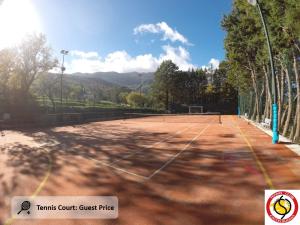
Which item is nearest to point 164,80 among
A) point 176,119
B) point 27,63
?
point 176,119

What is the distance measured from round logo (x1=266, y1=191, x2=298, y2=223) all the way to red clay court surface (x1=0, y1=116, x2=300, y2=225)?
0.99 ft

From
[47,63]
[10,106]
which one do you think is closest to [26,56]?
[47,63]

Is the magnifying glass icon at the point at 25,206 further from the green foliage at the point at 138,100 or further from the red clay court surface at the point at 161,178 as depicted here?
the green foliage at the point at 138,100

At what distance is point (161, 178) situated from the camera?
11000 millimetres

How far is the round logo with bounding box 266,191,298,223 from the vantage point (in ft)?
23.0

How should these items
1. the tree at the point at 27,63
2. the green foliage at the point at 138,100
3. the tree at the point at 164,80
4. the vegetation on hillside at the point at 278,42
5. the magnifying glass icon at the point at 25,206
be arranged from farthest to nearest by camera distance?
the green foliage at the point at 138,100 < the tree at the point at 164,80 < the tree at the point at 27,63 < the vegetation on hillside at the point at 278,42 < the magnifying glass icon at the point at 25,206

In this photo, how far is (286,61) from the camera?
82.7 feet

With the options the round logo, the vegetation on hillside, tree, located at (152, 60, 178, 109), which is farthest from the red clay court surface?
tree, located at (152, 60, 178, 109)

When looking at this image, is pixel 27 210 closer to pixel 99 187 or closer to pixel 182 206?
pixel 99 187

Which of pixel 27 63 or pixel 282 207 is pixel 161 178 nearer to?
pixel 282 207

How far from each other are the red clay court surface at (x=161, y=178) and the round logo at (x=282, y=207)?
301mm

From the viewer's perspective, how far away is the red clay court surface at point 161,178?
756cm

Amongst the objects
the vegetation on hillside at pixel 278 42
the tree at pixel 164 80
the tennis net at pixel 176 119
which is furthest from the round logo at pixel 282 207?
the tree at pixel 164 80

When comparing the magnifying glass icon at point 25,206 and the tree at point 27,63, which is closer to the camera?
the magnifying glass icon at point 25,206
